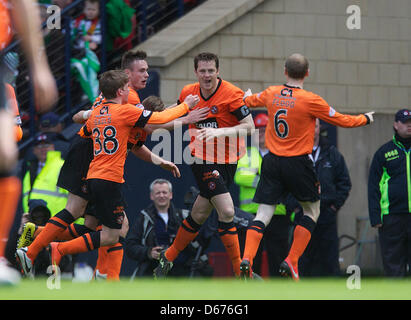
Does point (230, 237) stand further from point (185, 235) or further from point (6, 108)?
point (6, 108)

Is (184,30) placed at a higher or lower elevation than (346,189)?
higher

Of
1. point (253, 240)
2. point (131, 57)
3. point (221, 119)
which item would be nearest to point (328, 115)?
point (221, 119)

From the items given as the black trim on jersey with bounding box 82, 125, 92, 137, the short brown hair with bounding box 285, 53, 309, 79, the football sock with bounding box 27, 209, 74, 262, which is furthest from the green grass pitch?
the short brown hair with bounding box 285, 53, 309, 79

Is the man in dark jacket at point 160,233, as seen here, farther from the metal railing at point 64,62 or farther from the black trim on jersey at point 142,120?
the black trim on jersey at point 142,120

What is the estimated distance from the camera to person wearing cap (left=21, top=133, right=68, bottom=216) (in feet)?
38.5

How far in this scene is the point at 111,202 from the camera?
894cm

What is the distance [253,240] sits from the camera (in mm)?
9406

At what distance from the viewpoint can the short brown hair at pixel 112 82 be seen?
28.9ft

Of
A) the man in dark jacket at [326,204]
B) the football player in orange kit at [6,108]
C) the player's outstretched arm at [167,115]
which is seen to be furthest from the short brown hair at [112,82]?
the man in dark jacket at [326,204]

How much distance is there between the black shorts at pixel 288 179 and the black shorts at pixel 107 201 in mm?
1569

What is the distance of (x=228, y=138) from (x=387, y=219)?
3.01m

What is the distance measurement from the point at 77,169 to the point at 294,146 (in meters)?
2.26

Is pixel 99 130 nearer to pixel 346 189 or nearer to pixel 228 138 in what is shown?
pixel 228 138

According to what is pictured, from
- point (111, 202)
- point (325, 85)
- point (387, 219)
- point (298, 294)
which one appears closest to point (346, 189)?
point (387, 219)
